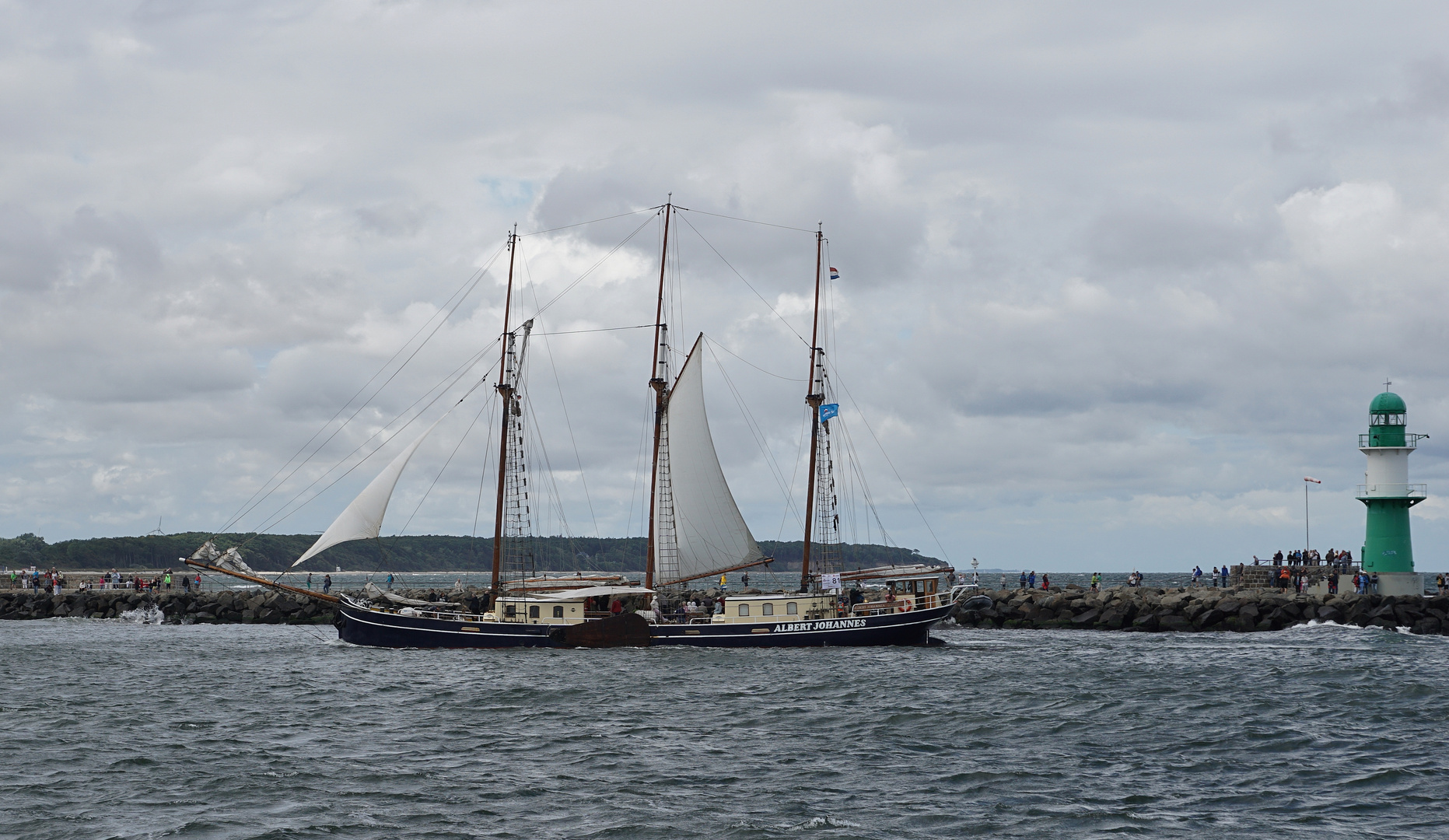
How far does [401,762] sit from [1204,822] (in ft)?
53.4

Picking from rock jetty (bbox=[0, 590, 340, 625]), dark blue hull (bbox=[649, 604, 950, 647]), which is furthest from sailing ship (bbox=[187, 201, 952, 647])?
rock jetty (bbox=[0, 590, 340, 625])

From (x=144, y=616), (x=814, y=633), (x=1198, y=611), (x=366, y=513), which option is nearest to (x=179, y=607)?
(x=144, y=616)

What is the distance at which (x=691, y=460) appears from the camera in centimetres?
5722

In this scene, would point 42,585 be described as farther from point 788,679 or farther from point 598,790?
point 598,790

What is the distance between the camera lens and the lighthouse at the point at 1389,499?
62.0 meters

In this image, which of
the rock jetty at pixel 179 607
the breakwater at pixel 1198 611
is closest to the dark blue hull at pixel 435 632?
the rock jetty at pixel 179 607

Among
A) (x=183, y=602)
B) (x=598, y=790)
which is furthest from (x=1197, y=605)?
(x=183, y=602)

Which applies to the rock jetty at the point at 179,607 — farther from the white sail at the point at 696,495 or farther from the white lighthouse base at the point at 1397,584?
the white lighthouse base at the point at 1397,584

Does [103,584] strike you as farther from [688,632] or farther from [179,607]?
[688,632]

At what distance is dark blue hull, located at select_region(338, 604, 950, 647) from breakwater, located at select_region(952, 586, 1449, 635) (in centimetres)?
1490

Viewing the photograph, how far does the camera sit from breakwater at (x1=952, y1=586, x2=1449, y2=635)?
59.2 m

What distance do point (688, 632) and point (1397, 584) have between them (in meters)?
37.2

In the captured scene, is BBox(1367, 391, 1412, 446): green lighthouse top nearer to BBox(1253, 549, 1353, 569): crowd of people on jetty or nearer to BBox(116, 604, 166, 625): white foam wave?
BBox(1253, 549, 1353, 569): crowd of people on jetty

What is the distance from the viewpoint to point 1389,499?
61.9m
